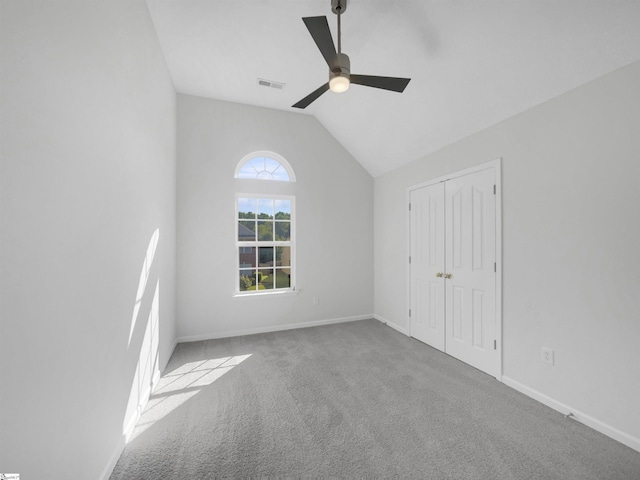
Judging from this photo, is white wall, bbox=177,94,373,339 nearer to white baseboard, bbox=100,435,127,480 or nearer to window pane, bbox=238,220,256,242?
→ window pane, bbox=238,220,256,242

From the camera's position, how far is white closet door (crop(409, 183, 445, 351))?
3398 millimetres

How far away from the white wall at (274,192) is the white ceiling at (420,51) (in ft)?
1.83

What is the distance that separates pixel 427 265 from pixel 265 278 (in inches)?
92.7

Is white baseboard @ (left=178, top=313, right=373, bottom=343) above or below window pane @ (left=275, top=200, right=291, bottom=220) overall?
below

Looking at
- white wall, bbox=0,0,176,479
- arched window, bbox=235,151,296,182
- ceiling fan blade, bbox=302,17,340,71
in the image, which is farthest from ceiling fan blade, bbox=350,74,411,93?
arched window, bbox=235,151,296,182

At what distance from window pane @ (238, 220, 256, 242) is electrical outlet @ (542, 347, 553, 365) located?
3562 mm

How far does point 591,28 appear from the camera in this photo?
5.83 ft

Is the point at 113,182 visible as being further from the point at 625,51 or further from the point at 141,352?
the point at 625,51

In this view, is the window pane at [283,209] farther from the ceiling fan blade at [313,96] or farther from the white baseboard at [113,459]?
the white baseboard at [113,459]

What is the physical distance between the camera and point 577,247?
2094 mm

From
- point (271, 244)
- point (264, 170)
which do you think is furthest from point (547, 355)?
point (264, 170)

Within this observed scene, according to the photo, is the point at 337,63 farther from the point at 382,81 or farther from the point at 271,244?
the point at 271,244

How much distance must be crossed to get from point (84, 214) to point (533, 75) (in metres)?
3.19

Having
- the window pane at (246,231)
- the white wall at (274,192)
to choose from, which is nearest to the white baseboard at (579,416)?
the white wall at (274,192)
